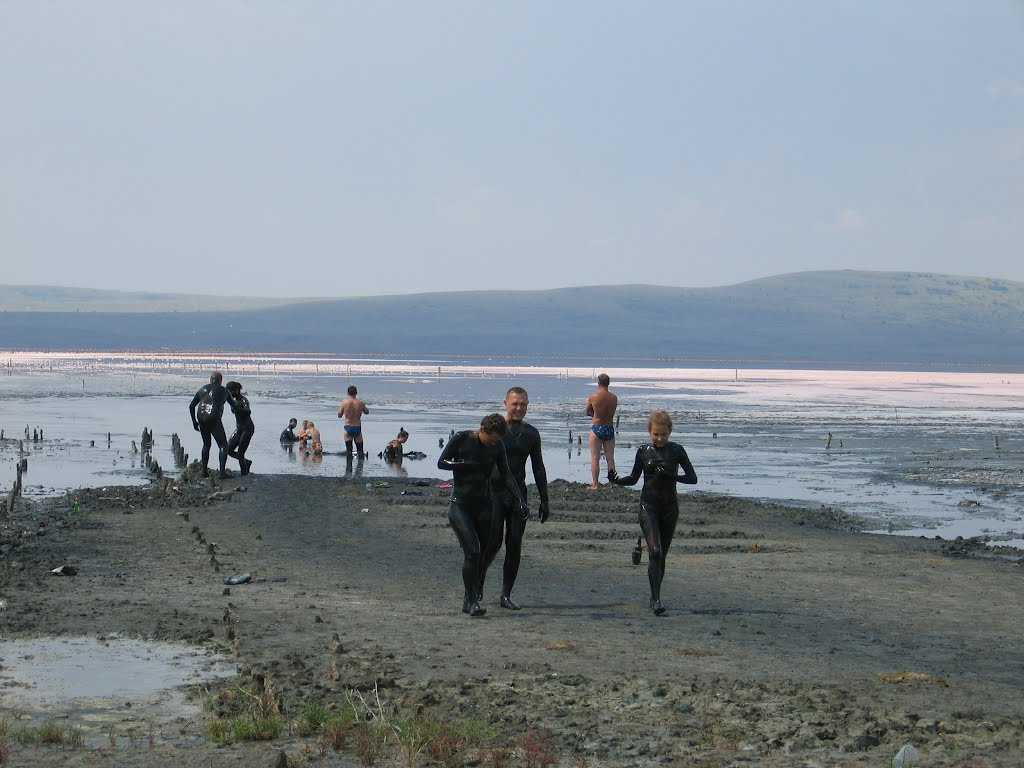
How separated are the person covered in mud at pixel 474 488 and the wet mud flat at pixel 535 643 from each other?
38cm

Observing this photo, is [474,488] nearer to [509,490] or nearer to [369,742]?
[509,490]

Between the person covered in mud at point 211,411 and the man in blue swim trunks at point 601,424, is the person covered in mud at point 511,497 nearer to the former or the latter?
the man in blue swim trunks at point 601,424

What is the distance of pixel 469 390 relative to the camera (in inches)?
3115

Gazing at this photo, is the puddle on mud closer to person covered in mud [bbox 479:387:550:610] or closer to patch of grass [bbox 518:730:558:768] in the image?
patch of grass [bbox 518:730:558:768]

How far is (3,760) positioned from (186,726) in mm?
1190

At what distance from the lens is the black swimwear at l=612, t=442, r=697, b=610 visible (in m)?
13.0

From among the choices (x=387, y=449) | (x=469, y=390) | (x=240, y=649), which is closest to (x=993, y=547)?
(x=240, y=649)

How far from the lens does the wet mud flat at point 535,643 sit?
27.6 feet

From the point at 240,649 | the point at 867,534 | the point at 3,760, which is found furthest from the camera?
the point at 867,534

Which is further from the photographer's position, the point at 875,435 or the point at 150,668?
the point at 875,435

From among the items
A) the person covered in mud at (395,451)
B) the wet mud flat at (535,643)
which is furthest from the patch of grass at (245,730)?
the person covered in mud at (395,451)

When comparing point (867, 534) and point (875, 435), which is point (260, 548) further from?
point (875, 435)

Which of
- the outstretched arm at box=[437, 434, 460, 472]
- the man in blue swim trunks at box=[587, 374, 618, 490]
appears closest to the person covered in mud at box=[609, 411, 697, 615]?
the outstretched arm at box=[437, 434, 460, 472]

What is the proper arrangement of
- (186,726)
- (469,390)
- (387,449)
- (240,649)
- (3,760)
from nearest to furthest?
(3,760) < (186,726) < (240,649) < (387,449) < (469,390)
